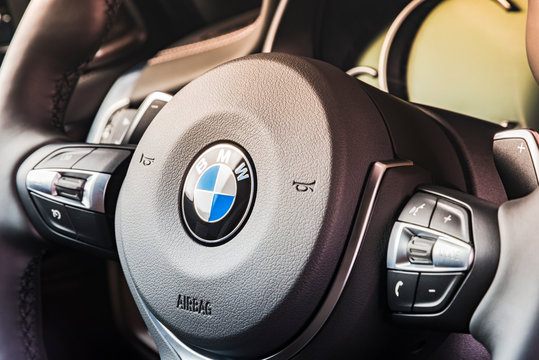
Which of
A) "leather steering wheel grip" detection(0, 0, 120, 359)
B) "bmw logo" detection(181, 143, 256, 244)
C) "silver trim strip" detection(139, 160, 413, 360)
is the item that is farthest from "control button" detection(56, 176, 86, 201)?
"silver trim strip" detection(139, 160, 413, 360)

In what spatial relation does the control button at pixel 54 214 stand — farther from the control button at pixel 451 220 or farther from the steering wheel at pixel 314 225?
the control button at pixel 451 220

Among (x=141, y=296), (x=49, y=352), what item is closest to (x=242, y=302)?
(x=141, y=296)

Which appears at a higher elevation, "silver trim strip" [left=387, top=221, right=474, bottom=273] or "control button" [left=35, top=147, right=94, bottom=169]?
"silver trim strip" [left=387, top=221, right=474, bottom=273]

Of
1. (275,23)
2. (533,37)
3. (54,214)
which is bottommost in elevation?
(54,214)

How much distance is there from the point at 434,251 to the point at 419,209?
0.16 ft

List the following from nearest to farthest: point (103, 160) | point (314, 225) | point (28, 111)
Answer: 1. point (314, 225)
2. point (103, 160)
3. point (28, 111)

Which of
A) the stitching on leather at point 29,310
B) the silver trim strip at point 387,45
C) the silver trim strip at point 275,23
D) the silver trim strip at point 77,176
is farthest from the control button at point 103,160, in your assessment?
the silver trim strip at point 387,45

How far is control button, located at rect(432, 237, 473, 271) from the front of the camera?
0.52 meters

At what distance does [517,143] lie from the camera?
0.64 metres

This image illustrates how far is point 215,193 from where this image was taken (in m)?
0.64

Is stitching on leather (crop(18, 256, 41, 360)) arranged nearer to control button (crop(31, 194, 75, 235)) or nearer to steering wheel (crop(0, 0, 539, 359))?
control button (crop(31, 194, 75, 235))

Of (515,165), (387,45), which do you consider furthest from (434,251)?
(387,45)

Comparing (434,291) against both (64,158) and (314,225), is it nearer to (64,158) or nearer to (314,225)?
(314,225)

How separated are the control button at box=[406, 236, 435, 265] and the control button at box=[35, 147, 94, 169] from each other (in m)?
0.46
